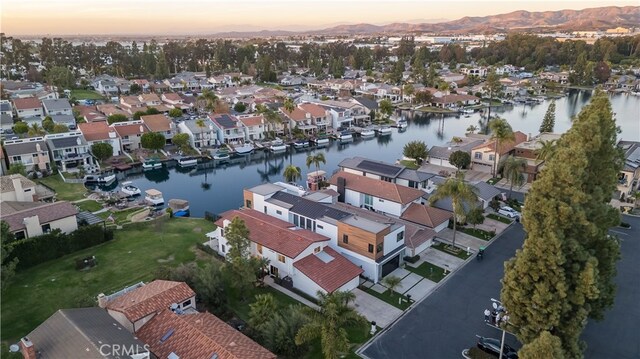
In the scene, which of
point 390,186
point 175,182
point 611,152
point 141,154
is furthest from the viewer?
point 141,154

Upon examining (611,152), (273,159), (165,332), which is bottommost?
(273,159)

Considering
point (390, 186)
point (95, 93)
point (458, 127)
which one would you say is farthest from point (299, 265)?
point (95, 93)

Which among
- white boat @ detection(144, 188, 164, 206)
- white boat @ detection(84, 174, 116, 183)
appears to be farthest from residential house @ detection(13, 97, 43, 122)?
white boat @ detection(144, 188, 164, 206)

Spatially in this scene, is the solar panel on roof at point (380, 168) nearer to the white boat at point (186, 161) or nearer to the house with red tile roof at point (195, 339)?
the house with red tile roof at point (195, 339)

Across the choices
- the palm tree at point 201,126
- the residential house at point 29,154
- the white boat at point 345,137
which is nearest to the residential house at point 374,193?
the palm tree at point 201,126

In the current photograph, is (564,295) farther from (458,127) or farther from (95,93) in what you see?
(95,93)

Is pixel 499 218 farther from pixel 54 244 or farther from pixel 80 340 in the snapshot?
pixel 54 244

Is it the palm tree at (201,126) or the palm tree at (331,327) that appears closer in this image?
the palm tree at (331,327)

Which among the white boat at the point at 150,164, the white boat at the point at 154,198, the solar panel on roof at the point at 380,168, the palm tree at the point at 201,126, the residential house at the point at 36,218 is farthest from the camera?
the palm tree at the point at 201,126

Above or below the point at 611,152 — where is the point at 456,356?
below
